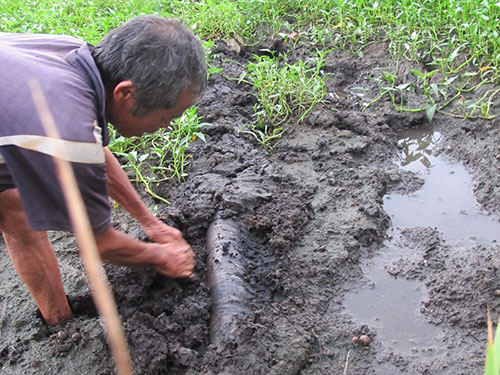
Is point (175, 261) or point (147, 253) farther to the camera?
point (175, 261)

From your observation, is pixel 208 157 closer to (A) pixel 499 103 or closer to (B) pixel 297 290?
(B) pixel 297 290

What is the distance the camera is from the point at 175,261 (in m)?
2.20

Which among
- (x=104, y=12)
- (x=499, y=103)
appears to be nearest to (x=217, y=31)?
(x=104, y=12)

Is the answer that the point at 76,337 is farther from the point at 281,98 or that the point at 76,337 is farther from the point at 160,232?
the point at 281,98

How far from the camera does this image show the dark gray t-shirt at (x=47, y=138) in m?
1.50

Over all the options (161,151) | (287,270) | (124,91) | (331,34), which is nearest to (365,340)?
(287,270)

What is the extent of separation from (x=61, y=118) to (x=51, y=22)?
3.54m

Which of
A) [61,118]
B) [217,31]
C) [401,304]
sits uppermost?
[61,118]

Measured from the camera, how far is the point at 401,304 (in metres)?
2.30

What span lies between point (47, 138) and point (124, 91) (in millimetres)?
389

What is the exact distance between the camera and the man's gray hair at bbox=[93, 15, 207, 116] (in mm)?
1745

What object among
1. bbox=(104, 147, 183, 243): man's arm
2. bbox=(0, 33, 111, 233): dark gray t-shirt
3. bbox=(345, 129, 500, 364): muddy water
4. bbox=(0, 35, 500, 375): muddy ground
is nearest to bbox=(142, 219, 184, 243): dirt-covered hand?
bbox=(104, 147, 183, 243): man's arm

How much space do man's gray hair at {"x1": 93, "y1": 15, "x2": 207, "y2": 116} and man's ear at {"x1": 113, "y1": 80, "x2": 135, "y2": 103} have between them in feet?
0.05

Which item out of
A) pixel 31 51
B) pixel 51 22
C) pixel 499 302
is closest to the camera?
pixel 31 51
